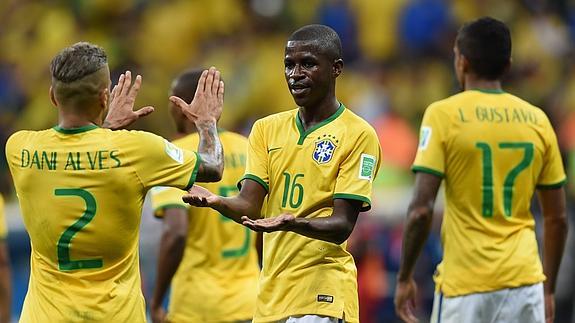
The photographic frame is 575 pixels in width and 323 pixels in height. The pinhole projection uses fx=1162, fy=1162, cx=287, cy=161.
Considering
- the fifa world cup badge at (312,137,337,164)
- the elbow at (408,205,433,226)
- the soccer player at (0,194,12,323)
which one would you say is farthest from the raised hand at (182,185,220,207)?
the soccer player at (0,194,12,323)

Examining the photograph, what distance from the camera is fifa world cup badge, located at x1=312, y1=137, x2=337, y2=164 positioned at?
249 inches

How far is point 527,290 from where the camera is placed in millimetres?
7320

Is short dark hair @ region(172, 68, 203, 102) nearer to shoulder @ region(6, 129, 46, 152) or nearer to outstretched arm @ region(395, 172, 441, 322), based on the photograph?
outstretched arm @ region(395, 172, 441, 322)

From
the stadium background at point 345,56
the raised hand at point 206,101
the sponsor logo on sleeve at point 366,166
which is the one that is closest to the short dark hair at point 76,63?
the raised hand at point 206,101

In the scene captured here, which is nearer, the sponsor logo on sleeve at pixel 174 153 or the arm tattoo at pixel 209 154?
the sponsor logo on sleeve at pixel 174 153

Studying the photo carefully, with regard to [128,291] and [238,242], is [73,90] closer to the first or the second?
[128,291]

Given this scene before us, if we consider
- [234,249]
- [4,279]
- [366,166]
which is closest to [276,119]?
[366,166]

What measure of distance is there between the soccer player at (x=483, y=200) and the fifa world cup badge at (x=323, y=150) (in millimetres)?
1092

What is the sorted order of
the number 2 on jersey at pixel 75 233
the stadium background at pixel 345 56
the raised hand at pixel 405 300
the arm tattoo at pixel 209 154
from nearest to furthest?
the number 2 on jersey at pixel 75 233, the arm tattoo at pixel 209 154, the raised hand at pixel 405 300, the stadium background at pixel 345 56

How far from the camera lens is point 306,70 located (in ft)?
20.8

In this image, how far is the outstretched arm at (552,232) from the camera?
299 inches

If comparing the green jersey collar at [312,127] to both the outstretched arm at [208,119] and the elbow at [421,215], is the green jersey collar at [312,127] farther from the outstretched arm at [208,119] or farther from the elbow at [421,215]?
the elbow at [421,215]

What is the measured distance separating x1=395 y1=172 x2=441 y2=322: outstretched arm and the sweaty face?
1.24 m

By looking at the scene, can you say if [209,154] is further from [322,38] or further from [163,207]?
[163,207]
